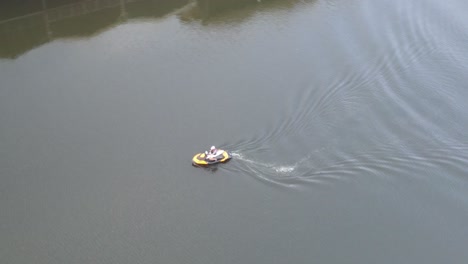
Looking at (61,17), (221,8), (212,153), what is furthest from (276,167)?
(61,17)

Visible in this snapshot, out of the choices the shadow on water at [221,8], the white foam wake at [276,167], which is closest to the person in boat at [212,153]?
the white foam wake at [276,167]

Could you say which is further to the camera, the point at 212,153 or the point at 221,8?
the point at 221,8

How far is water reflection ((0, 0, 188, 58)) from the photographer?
13.3 m

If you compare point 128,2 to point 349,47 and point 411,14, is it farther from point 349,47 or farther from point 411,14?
point 411,14

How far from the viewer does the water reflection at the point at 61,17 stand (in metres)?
13.3

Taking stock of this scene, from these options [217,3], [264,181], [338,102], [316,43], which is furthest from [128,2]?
[264,181]

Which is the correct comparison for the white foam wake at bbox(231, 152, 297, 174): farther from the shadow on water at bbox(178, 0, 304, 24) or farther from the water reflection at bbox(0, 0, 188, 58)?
the water reflection at bbox(0, 0, 188, 58)

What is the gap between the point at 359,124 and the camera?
10.7 meters

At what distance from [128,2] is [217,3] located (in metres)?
2.58

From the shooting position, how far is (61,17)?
14.2 m

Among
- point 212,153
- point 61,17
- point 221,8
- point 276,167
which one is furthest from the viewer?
point 221,8

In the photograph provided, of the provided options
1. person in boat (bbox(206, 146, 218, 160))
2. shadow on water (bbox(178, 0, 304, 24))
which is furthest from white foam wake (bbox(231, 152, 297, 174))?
shadow on water (bbox(178, 0, 304, 24))

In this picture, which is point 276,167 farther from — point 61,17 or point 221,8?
point 61,17

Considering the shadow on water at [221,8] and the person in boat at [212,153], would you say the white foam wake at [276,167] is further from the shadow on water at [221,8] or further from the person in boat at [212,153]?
the shadow on water at [221,8]
